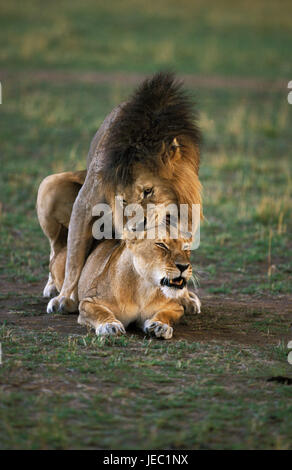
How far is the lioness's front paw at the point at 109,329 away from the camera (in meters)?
5.45

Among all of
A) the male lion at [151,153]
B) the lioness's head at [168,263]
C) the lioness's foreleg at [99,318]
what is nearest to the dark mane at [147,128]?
the male lion at [151,153]

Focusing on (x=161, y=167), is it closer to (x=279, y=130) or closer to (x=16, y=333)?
(x=16, y=333)

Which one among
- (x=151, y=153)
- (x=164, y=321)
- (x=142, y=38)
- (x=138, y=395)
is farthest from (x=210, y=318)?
(x=142, y=38)

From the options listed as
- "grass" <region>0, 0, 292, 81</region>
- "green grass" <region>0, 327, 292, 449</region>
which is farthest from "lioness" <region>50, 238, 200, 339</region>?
"grass" <region>0, 0, 292, 81</region>

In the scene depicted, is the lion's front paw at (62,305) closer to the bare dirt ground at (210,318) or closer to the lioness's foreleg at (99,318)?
the bare dirt ground at (210,318)

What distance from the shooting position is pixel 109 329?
546 cm

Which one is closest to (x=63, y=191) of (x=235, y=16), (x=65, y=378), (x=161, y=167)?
(x=161, y=167)

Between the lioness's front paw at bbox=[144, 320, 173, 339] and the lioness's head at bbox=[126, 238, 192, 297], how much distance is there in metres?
0.27

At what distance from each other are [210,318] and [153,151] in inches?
58.9

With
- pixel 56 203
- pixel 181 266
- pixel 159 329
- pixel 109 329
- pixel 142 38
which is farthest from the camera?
pixel 142 38

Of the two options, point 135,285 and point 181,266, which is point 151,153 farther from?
point 135,285

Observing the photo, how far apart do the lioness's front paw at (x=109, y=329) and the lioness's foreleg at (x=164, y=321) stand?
21cm

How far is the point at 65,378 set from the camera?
14.9ft

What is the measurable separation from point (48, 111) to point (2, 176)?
4212 mm
